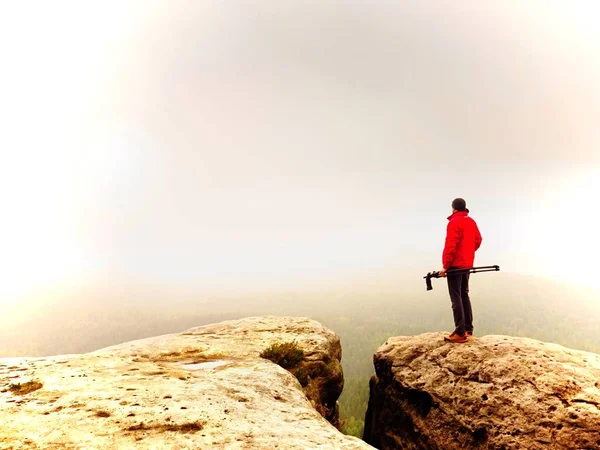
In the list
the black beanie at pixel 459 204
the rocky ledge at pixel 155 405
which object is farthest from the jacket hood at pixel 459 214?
the rocky ledge at pixel 155 405

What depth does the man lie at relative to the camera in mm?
13320

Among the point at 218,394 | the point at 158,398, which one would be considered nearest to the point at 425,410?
the point at 218,394

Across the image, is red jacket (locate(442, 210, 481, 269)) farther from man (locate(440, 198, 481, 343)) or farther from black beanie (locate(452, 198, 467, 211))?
black beanie (locate(452, 198, 467, 211))

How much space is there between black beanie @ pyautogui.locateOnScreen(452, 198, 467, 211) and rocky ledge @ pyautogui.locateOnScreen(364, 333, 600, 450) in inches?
230

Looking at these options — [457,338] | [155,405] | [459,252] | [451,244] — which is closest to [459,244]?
[459,252]

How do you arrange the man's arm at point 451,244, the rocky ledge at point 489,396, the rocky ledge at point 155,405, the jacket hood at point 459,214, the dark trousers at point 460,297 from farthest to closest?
the jacket hood at point 459,214
the dark trousers at point 460,297
the man's arm at point 451,244
the rocky ledge at point 489,396
the rocky ledge at point 155,405

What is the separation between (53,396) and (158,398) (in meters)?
2.28

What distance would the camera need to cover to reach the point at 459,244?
13398mm

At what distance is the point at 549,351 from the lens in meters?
12.7

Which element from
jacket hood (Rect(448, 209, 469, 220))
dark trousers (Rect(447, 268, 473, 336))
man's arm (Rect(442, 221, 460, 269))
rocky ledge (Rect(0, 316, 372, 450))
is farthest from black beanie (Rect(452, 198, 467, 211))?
rocky ledge (Rect(0, 316, 372, 450))

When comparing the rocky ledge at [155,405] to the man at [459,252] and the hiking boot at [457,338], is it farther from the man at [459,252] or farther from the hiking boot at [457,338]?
the hiking boot at [457,338]

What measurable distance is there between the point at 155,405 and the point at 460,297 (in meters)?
11.7

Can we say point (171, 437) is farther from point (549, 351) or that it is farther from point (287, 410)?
point (549, 351)

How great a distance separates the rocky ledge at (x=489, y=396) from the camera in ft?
33.4
